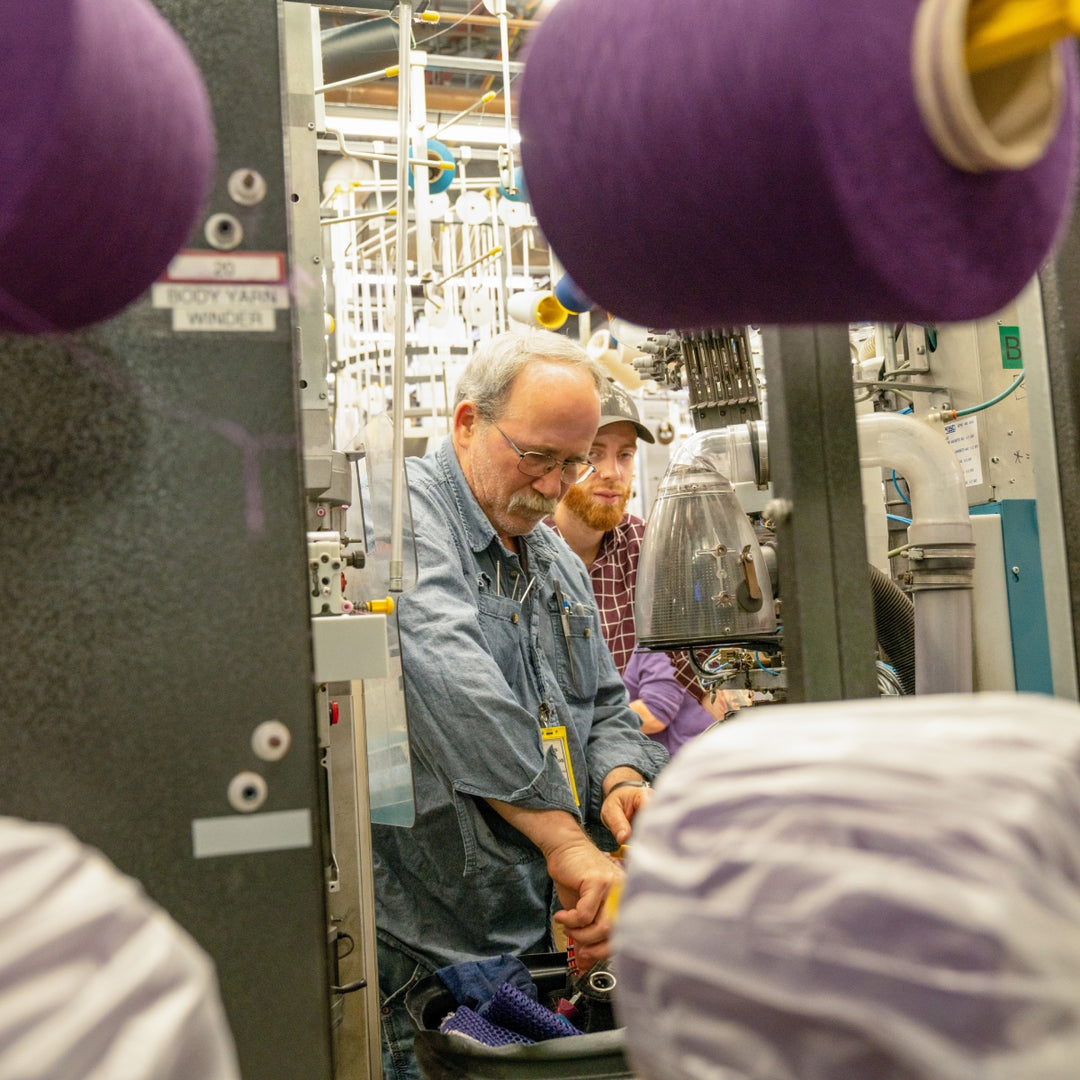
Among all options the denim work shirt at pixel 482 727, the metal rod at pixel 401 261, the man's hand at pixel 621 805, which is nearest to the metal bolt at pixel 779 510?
the metal rod at pixel 401 261

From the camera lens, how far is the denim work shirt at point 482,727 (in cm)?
191

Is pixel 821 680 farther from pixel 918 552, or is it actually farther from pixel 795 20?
pixel 795 20

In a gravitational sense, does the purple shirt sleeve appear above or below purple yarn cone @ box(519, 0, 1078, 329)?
below

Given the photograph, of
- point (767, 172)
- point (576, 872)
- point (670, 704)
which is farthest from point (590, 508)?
point (767, 172)

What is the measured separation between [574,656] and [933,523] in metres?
1.14

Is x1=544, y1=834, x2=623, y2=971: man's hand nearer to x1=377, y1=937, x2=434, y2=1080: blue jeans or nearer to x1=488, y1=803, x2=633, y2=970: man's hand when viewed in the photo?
x1=488, y1=803, x2=633, y2=970: man's hand

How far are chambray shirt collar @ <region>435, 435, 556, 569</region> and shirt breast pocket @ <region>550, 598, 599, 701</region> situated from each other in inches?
5.1

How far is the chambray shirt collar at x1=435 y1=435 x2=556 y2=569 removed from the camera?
224 cm

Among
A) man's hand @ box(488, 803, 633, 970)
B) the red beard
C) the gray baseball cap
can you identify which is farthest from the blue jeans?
the gray baseball cap

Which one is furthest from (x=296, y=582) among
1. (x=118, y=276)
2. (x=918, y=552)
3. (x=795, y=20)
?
(x=918, y=552)

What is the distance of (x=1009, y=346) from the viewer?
85.1 inches

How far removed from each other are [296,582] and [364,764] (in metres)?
0.98

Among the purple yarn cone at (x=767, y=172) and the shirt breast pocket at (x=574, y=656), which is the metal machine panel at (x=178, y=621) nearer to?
the purple yarn cone at (x=767, y=172)

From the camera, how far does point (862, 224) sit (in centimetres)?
67
